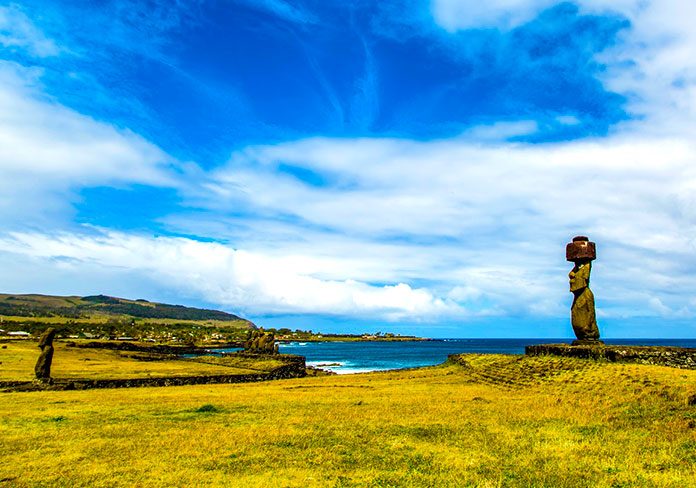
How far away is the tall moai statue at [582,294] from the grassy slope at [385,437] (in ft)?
12.7

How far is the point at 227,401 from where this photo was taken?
26031mm

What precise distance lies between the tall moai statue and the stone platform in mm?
1041

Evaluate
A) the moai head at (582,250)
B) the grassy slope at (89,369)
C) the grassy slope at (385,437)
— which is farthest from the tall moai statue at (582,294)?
the grassy slope at (89,369)

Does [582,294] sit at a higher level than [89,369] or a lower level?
higher

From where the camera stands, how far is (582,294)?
30.5 metres

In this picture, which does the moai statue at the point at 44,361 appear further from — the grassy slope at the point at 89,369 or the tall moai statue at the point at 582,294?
the tall moai statue at the point at 582,294

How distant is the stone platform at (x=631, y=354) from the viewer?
92.3 ft

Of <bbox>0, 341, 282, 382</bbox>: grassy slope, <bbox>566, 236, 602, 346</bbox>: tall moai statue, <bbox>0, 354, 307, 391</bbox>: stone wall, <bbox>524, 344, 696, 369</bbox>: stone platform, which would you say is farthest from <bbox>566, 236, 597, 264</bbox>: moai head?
<bbox>0, 341, 282, 382</bbox>: grassy slope

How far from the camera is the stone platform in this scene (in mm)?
28125

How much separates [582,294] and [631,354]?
13.3ft

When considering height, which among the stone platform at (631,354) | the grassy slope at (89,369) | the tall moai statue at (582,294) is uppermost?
the tall moai statue at (582,294)

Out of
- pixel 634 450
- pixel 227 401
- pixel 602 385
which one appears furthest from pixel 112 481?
pixel 602 385

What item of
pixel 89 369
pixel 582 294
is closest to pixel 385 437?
pixel 582 294

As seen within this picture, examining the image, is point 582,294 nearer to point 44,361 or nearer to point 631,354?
point 631,354
